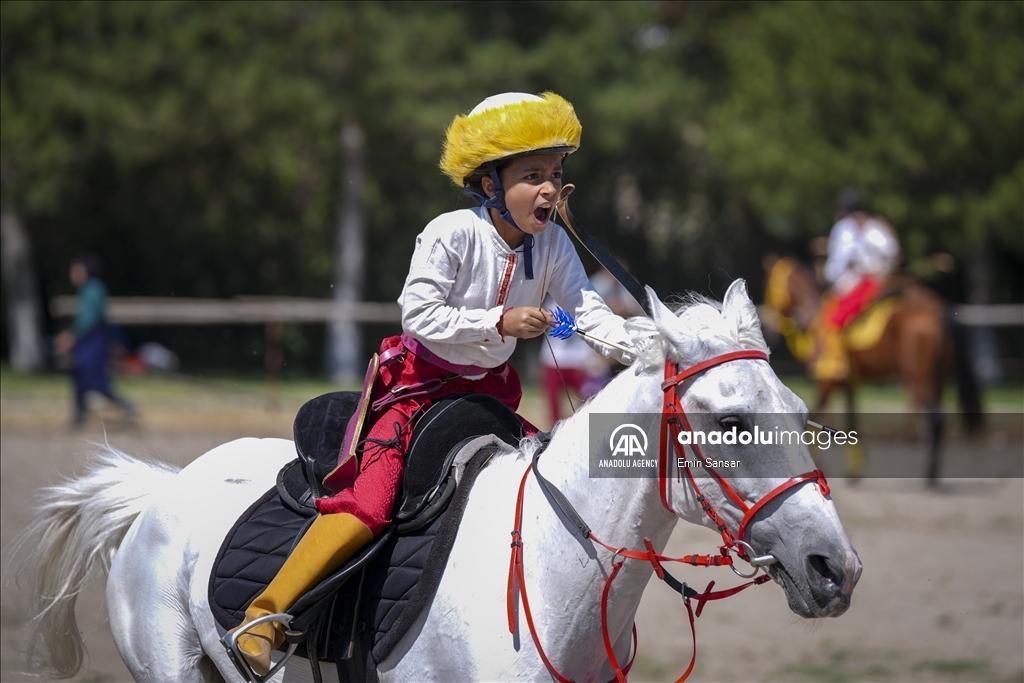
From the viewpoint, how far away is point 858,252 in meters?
11.4

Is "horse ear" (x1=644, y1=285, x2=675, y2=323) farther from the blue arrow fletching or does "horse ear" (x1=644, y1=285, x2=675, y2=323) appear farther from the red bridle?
the blue arrow fletching

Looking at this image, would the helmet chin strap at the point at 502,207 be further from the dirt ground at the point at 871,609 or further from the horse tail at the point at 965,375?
the horse tail at the point at 965,375

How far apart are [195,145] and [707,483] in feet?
59.0

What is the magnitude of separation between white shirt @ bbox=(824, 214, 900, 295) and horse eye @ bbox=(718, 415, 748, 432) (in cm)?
949

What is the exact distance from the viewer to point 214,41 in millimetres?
18594

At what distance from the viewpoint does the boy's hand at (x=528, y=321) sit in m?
2.57

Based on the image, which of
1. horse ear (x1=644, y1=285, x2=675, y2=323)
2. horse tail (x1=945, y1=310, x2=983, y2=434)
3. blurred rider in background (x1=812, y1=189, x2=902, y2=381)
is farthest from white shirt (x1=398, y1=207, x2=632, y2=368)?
horse tail (x1=945, y1=310, x2=983, y2=434)

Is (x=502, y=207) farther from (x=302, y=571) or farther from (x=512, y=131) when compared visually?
(x=302, y=571)

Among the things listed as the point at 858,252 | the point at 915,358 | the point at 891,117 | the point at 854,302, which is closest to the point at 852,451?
the point at 915,358

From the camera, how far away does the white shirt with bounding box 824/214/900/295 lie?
1133 centimetres

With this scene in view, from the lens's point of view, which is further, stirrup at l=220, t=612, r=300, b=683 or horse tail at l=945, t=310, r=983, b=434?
horse tail at l=945, t=310, r=983, b=434

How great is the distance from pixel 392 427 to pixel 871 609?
14.6ft

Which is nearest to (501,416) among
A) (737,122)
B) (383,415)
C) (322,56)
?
(383,415)

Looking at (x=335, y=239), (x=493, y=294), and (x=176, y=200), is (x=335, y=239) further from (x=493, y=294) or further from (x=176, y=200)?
(x=493, y=294)
